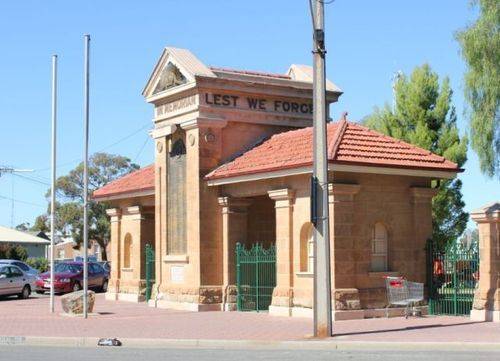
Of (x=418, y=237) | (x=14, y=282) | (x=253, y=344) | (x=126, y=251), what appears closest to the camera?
(x=253, y=344)

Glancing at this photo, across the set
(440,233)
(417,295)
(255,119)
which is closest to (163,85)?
(255,119)

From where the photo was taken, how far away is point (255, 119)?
27.2 metres

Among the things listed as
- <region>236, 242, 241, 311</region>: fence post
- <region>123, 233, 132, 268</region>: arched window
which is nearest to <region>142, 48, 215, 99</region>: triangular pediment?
<region>236, 242, 241, 311</region>: fence post

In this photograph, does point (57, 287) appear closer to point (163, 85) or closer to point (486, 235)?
point (163, 85)

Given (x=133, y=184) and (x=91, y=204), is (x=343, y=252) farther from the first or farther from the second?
(x=91, y=204)

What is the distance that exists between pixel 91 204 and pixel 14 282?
143 feet

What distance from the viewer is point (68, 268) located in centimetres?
4059

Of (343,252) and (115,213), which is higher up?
(115,213)

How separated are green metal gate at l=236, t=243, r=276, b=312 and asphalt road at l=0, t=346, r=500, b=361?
9.07m

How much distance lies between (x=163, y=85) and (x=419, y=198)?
9.52 m

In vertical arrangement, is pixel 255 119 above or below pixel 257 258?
above

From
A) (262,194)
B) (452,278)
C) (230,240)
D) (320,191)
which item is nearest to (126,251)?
(230,240)

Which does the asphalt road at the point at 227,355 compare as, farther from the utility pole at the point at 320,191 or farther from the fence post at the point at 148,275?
the fence post at the point at 148,275

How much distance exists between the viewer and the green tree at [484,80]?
2798 cm
